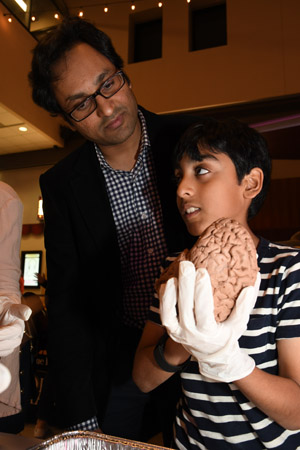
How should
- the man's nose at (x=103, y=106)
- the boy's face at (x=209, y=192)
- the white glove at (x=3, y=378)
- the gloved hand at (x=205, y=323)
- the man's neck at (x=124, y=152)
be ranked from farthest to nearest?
the man's neck at (x=124, y=152), the man's nose at (x=103, y=106), the boy's face at (x=209, y=192), the gloved hand at (x=205, y=323), the white glove at (x=3, y=378)

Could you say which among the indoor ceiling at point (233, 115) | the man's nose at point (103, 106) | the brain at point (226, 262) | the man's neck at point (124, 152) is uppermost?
the indoor ceiling at point (233, 115)

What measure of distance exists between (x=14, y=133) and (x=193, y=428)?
7014mm

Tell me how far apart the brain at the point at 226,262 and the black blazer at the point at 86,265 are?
0.64 metres

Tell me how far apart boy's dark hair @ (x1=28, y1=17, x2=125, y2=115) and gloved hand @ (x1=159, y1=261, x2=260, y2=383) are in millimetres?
1189

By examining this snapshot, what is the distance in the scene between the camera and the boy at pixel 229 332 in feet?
2.42

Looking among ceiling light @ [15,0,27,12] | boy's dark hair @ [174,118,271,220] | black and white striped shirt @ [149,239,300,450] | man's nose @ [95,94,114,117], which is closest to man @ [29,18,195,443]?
man's nose @ [95,94,114,117]

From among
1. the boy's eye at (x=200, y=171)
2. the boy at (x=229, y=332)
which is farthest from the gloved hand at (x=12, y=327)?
the boy's eye at (x=200, y=171)

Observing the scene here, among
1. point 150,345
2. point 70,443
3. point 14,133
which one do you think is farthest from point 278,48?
point 70,443

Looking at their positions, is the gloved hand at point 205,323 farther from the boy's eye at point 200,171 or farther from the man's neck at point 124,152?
the man's neck at point 124,152

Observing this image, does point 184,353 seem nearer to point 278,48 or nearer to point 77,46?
point 77,46

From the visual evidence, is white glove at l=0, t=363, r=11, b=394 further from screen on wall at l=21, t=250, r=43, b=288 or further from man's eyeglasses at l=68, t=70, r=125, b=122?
screen on wall at l=21, t=250, r=43, b=288

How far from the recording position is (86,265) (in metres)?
1.62

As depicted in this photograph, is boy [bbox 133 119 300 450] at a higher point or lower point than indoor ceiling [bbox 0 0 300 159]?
lower

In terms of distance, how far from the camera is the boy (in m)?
0.74
